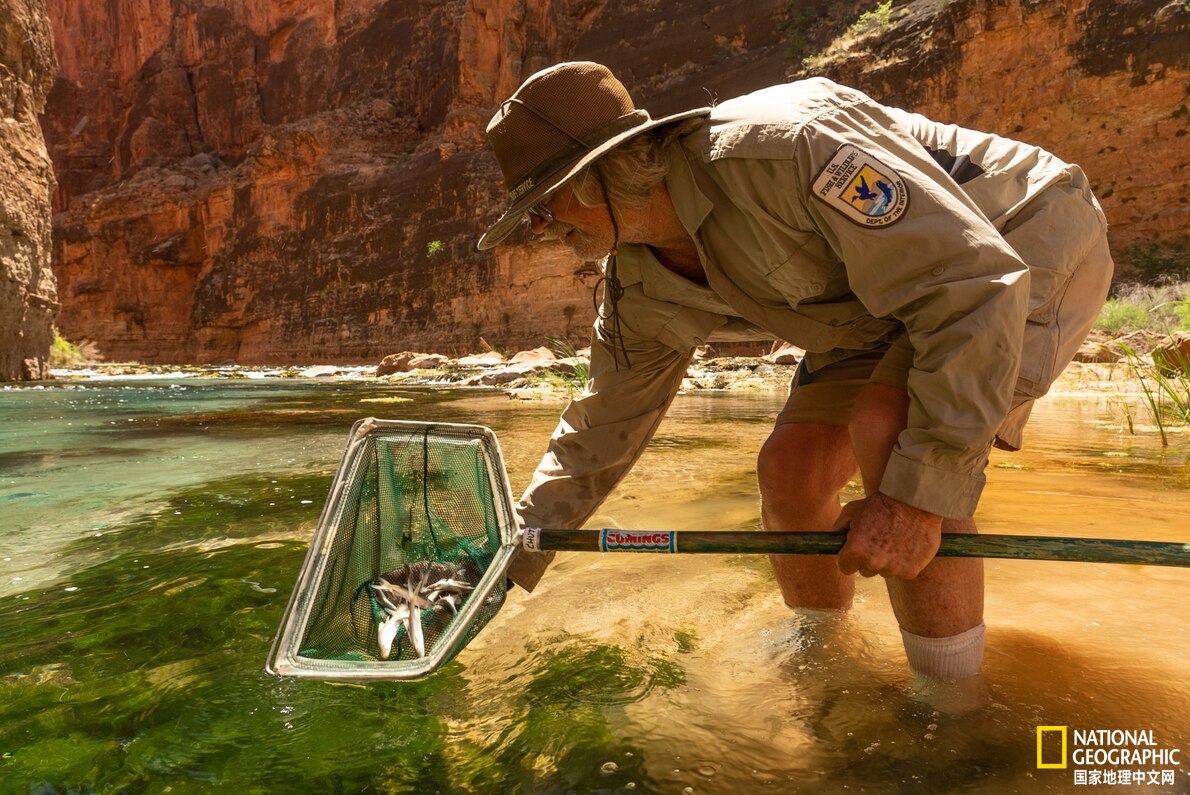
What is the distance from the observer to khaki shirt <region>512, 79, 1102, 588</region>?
1.19 m

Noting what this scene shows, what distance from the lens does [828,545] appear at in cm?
131

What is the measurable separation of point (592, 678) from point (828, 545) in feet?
1.92

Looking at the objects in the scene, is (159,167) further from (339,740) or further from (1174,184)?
(339,740)

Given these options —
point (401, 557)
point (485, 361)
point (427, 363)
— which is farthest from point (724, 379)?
point (401, 557)

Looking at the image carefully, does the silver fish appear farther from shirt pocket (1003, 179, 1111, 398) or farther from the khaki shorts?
shirt pocket (1003, 179, 1111, 398)

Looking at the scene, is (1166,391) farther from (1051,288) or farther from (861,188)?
(861,188)

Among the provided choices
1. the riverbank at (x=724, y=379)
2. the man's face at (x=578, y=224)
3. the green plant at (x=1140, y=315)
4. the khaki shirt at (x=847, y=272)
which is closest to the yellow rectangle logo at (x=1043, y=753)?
the khaki shirt at (x=847, y=272)

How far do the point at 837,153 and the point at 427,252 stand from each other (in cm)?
3177

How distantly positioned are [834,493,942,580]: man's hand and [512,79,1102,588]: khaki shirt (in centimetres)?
3

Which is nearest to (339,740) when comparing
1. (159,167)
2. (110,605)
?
(110,605)

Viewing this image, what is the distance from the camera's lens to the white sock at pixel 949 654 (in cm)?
142

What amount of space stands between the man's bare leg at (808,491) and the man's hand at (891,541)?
462mm

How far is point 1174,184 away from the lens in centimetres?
1766

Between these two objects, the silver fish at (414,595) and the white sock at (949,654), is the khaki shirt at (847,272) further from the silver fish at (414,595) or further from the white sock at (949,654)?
the white sock at (949,654)
